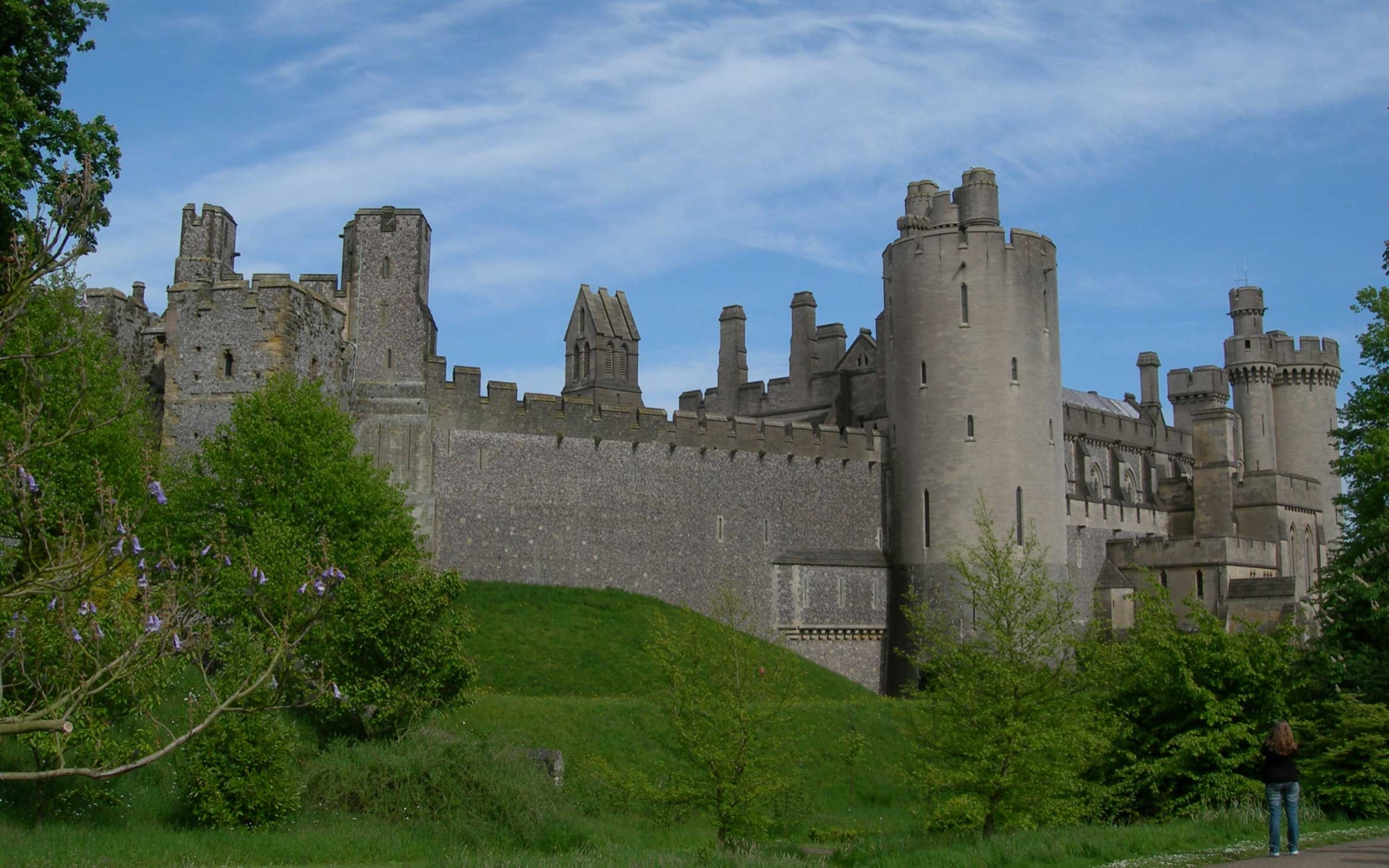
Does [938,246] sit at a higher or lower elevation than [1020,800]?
higher

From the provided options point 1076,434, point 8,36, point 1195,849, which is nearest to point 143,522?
point 8,36

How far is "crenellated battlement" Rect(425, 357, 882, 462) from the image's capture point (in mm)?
36469

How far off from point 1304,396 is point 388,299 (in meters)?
42.9

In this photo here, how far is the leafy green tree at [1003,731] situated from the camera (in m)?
20.0

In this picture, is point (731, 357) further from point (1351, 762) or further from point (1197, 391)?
point (1351, 762)

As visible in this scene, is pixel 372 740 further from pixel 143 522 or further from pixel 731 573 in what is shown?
pixel 731 573

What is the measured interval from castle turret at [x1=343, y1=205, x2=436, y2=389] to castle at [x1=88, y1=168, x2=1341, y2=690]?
0.18 ft

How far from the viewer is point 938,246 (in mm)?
41125

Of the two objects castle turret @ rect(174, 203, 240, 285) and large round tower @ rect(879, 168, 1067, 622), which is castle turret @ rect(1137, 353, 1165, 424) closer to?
large round tower @ rect(879, 168, 1067, 622)

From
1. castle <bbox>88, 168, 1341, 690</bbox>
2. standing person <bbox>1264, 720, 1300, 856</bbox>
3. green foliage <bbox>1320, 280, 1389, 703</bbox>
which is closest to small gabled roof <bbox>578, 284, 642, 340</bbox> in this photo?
castle <bbox>88, 168, 1341, 690</bbox>

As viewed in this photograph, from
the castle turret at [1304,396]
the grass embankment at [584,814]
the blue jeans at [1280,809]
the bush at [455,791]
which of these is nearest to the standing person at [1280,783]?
the blue jeans at [1280,809]

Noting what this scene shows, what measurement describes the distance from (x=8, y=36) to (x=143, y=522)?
979cm

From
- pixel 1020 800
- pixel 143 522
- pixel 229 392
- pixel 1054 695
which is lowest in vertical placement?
pixel 1020 800

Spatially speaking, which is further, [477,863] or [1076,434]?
[1076,434]
